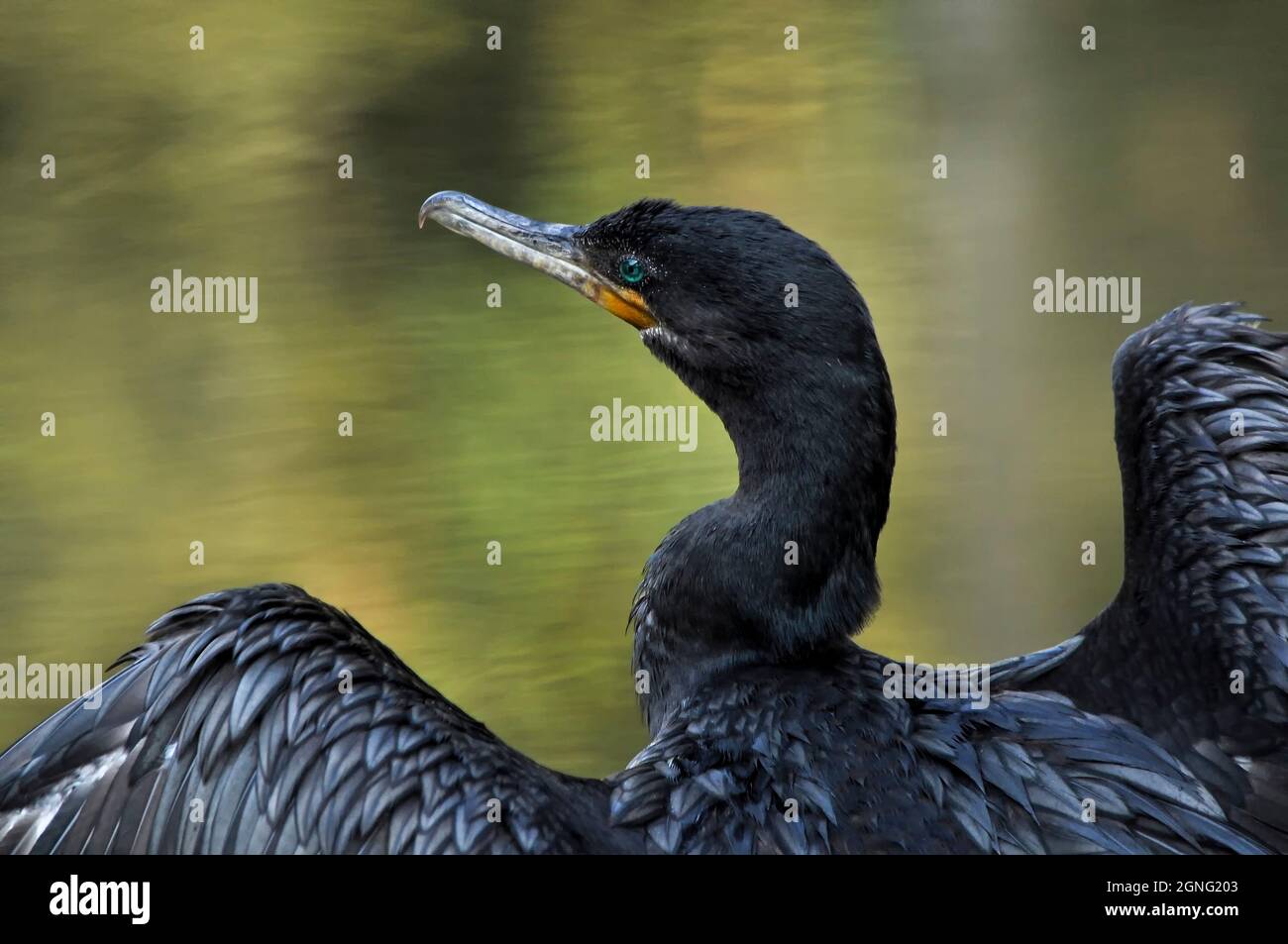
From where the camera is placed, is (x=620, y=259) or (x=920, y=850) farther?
(x=620, y=259)

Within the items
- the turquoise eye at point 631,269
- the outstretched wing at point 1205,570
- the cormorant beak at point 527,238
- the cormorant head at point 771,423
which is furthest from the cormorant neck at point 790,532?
the outstretched wing at point 1205,570

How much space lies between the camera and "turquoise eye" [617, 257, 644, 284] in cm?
306

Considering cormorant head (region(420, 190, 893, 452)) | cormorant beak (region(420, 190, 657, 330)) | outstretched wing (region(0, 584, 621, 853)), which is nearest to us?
outstretched wing (region(0, 584, 621, 853))

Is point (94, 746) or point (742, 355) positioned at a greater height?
point (742, 355)

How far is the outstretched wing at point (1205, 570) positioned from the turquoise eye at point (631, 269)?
966mm

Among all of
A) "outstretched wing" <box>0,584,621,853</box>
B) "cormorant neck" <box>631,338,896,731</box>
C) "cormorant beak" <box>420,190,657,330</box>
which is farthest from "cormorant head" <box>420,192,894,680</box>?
"outstretched wing" <box>0,584,621,853</box>

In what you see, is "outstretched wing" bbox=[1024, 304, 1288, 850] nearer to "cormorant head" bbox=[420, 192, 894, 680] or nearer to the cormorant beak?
"cormorant head" bbox=[420, 192, 894, 680]

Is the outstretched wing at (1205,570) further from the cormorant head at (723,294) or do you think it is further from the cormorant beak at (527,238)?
the cormorant beak at (527,238)

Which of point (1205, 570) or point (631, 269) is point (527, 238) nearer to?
point (631, 269)

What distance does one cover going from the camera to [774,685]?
281 centimetres

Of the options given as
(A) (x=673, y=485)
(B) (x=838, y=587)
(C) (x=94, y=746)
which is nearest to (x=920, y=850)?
(B) (x=838, y=587)

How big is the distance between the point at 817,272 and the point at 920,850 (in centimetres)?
98

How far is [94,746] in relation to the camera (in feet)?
8.49
